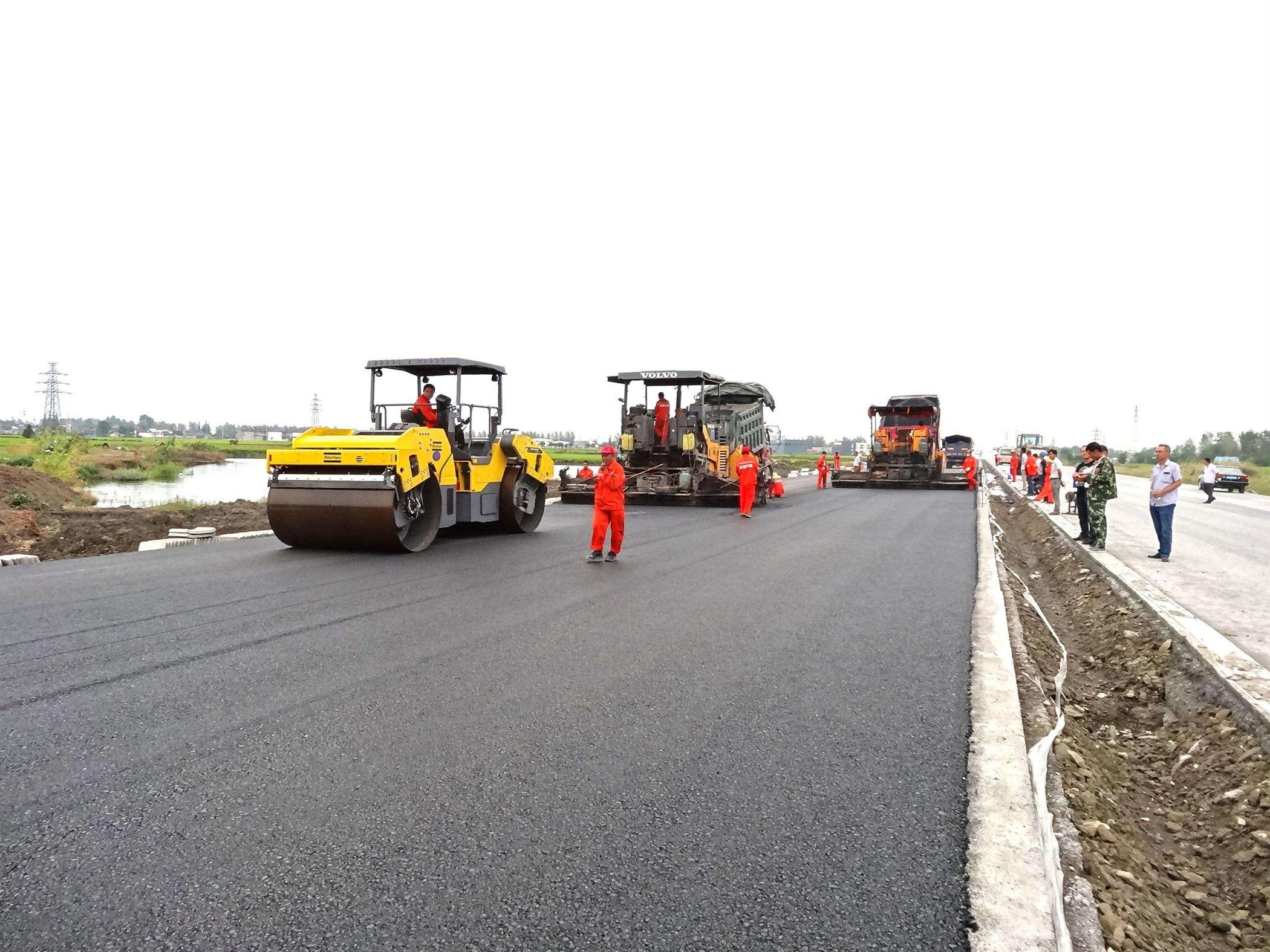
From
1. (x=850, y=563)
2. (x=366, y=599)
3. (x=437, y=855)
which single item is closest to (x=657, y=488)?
(x=850, y=563)

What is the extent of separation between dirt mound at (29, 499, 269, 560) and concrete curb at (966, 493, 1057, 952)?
433 inches

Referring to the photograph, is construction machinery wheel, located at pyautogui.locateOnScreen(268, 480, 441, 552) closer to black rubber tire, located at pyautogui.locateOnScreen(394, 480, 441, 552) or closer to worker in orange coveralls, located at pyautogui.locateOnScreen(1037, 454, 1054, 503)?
black rubber tire, located at pyautogui.locateOnScreen(394, 480, 441, 552)

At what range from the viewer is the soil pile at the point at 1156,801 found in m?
2.56

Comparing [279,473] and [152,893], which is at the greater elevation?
[279,473]

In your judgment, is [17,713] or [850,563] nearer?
[17,713]

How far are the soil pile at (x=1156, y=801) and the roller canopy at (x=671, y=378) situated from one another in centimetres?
1146

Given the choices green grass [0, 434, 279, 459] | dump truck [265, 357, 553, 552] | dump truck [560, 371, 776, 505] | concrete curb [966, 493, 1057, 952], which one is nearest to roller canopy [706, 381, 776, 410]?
dump truck [560, 371, 776, 505]

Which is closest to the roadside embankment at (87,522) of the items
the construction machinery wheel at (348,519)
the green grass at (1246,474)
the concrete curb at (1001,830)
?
the construction machinery wheel at (348,519)

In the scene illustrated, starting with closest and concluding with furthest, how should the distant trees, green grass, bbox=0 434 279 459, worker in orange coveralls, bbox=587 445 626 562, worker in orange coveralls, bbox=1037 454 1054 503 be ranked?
worker in orange coveralls, bbox=587 445 626 562
worker in orange coveralls, bbox=1037 454 1054 503
green grass, bbox=0 434 279 459
the distant trees

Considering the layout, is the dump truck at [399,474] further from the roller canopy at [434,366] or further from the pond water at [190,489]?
the pond water at [190,489]

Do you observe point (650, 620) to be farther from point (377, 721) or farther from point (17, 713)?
point (17, 713)

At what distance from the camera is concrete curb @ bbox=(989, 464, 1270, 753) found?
4250 millimetres

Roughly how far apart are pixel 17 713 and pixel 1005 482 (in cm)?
3923

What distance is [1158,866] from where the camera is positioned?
2.98 meters
